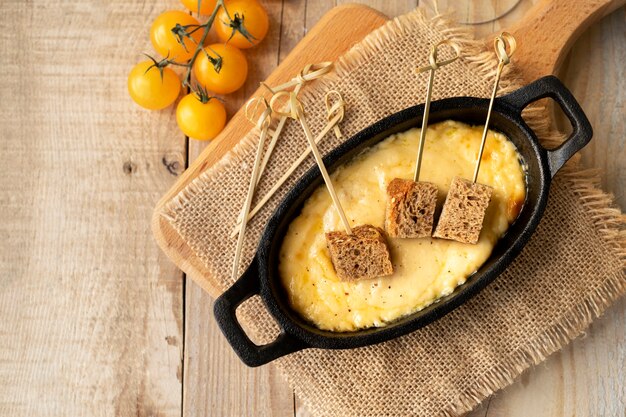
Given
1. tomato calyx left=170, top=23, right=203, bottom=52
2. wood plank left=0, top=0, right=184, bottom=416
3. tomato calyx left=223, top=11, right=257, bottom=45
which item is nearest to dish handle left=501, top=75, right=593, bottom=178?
tomato calyx left=223, top=11, right=257, bottom=45

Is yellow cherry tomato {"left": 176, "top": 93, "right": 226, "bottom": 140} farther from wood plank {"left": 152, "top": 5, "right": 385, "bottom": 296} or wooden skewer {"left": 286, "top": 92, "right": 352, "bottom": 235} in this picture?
wooden skewer {"left": 286, "top": 92, "right": 352, "bottom": 235}

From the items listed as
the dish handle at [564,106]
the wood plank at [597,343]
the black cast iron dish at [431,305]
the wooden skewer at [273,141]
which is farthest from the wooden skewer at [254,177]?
the wood plank at [597,343]

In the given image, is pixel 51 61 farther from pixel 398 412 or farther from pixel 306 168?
pixel 398 412

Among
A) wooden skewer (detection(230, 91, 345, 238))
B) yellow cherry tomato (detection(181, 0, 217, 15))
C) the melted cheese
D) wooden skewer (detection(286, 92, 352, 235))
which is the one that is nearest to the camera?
wooden skewer (detection(286, 92, 352, 235))

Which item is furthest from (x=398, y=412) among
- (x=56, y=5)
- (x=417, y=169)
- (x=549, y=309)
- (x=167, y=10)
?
(x=56, y=5)

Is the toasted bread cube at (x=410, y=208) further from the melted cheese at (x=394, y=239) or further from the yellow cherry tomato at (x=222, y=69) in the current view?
the yellow cherry tomato at (x=222, y=69)

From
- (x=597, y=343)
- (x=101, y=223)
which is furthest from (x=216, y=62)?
(x=597, y=343)
